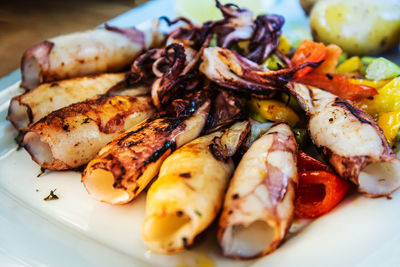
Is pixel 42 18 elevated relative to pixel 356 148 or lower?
lower

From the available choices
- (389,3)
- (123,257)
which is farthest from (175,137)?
(389,3)

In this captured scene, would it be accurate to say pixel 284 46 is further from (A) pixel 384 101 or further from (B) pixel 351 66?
(A) pixel 384 101

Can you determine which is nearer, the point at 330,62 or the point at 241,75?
the point at 241,75

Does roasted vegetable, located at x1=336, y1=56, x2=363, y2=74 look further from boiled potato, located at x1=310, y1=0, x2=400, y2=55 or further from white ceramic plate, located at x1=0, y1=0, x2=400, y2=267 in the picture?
white ceramic plate, located at x1=0, y1=0, x2=400, y2=267

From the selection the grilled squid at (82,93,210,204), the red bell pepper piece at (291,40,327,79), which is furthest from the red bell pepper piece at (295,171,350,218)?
the red bell pepper piece at (291,40,327,79)

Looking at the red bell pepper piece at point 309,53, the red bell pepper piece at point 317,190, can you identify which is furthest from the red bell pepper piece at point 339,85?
the red bell pepper piece at point 317,190

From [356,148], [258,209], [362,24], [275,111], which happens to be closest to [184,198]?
[258,209]

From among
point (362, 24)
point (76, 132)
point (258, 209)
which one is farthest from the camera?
point (362, 24)

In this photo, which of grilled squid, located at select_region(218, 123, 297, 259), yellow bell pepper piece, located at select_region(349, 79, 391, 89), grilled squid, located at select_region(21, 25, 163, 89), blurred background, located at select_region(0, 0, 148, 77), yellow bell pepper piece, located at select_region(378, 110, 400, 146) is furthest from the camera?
blurred background, located at select_region(0, 0, 148, 77)
